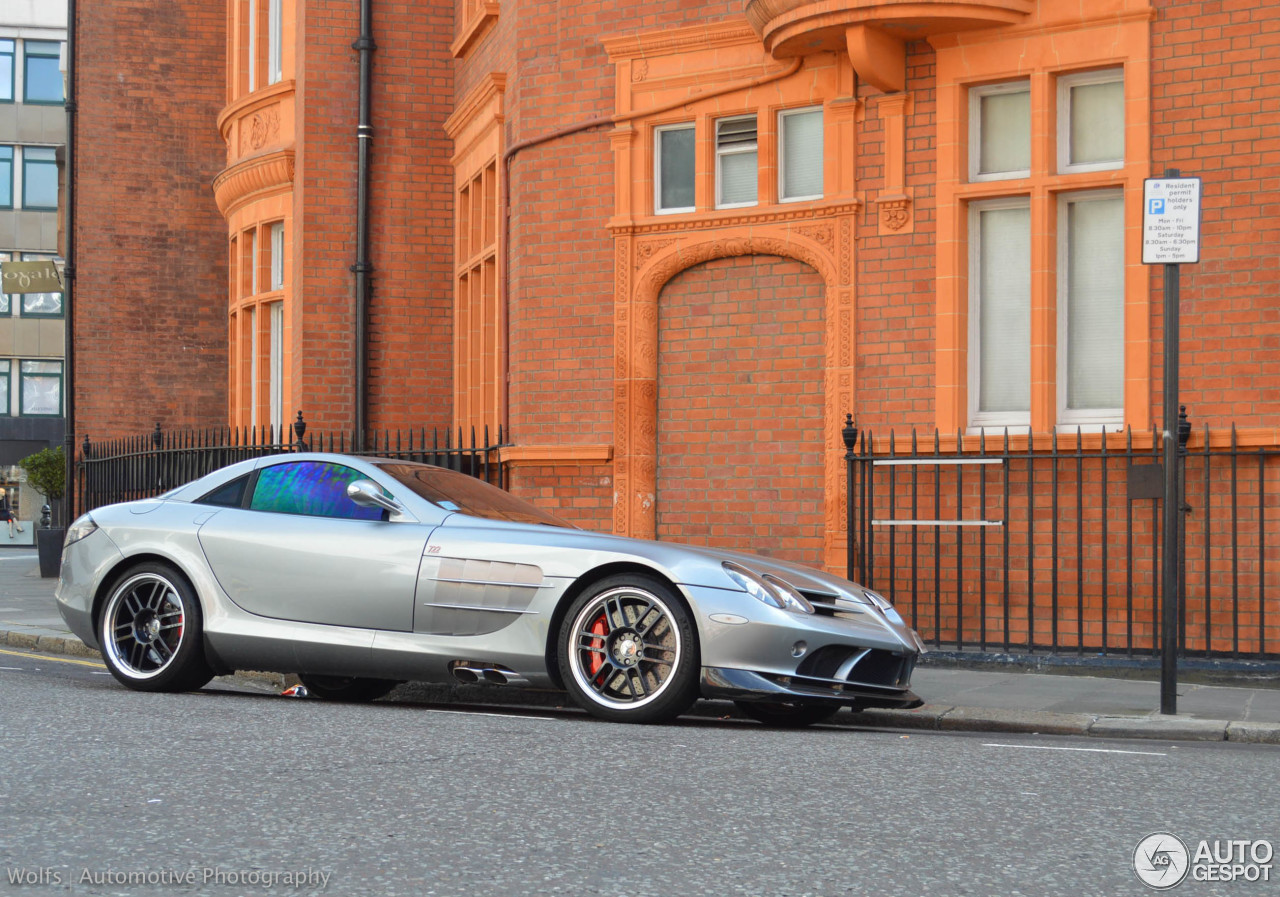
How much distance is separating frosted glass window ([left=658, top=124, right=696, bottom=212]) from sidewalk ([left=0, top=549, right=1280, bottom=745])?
15.6ft

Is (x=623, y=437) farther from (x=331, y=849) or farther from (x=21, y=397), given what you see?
(x=21, y=397)

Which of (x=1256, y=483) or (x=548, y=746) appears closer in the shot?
(x=548, y=746)

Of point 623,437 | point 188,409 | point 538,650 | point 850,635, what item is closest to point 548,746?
point 538,650

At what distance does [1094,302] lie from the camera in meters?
12.0

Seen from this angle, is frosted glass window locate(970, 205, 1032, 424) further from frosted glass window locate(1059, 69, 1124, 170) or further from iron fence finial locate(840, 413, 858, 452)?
iron fence finial locate(840, 413, 858, 452)

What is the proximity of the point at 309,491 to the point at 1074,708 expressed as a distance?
441 centimetres

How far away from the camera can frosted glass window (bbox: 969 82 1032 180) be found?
1225 cm

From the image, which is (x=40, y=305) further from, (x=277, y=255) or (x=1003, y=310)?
(x=1003, y=310)

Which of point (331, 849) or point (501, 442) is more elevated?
point (501, 442)

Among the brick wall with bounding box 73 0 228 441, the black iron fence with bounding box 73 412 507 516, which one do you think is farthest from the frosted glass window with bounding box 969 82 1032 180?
the brick wall with bounding box 73 0 228 441

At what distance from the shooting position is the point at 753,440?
1312cm

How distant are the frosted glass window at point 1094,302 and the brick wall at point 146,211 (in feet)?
48.5

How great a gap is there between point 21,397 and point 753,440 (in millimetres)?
39069

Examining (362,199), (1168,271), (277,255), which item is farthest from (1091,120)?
(277,255)
